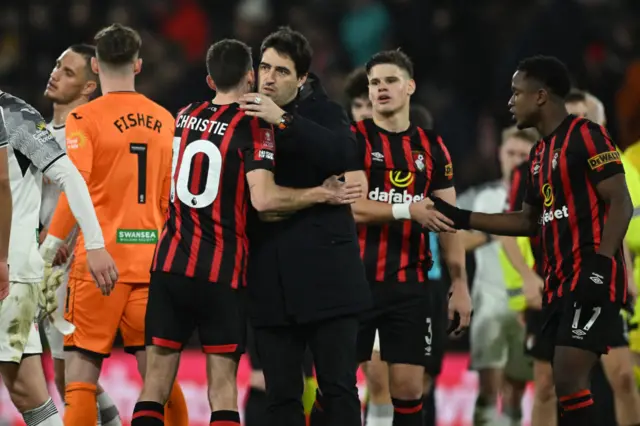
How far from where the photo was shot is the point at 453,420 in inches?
407

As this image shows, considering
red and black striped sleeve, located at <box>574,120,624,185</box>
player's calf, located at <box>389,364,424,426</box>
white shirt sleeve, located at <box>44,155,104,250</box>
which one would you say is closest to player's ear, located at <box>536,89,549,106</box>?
red and black striped sleeve, located at <box>574,120,624,185</box>

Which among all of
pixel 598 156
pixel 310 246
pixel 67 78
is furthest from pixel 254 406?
pixel 598 156

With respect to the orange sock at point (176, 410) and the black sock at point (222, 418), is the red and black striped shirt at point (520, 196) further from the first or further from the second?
the black sock at point (222, 418)

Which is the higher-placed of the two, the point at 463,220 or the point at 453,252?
the point at 463,220

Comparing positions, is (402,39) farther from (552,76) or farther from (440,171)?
(552,76)

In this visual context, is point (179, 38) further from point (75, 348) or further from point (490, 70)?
point (75, 348)

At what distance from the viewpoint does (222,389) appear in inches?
247

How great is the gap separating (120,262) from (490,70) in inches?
304

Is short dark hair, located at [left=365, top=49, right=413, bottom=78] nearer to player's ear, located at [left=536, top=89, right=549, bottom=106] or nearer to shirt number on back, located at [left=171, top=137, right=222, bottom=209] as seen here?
player's ear, located at [left=536, top=89, right=549, bottom=106]

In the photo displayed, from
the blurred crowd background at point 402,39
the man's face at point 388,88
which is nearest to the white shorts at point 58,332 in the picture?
the man's face at point 388,88

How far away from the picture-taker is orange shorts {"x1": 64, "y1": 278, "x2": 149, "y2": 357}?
22.0ft

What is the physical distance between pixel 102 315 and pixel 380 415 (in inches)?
72.2

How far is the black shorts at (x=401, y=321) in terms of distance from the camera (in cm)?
702

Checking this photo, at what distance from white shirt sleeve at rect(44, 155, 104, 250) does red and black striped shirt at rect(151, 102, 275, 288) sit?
51 centimetres
